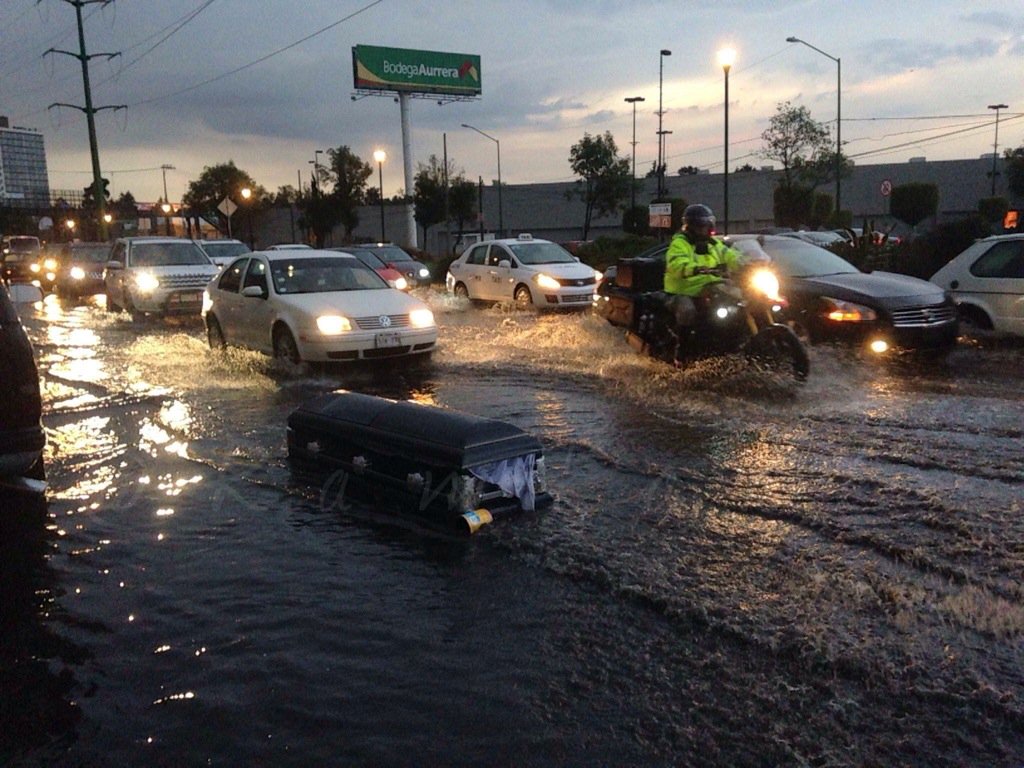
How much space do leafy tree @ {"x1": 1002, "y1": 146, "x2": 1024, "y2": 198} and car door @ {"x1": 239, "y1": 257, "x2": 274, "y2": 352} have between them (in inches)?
2097

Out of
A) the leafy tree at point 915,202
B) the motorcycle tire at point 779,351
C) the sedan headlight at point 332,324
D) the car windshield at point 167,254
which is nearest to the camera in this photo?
the motorcycle tire at point 779,351

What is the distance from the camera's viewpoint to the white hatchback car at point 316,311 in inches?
433

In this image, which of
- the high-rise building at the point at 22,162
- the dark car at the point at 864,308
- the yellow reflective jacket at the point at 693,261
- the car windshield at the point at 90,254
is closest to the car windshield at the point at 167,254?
the car windshield at the point at 90,254

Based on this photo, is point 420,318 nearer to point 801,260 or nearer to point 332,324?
point 332,324

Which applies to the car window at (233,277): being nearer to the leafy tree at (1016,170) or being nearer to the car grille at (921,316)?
the car grille at (921,316)

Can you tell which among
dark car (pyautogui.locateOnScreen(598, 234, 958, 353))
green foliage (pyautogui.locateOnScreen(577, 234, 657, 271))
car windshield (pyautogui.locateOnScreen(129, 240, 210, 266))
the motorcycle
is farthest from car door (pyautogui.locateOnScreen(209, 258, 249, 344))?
green foliage (pyautogui.locateOnScreen(577, 234, 657, 271))

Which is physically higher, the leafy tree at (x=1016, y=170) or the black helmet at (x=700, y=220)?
the leafy tree at (x=1016, y=170)

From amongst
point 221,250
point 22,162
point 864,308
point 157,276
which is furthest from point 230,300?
point 22,162

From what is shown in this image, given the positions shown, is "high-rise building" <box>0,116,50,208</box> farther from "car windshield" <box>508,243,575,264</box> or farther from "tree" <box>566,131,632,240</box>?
"car windshield" <box>508,243,575,264</box>

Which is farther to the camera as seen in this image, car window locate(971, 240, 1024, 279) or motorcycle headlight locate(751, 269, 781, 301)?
car window locate(971, 240, 1024, 279)

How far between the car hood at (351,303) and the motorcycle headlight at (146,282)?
9064mm

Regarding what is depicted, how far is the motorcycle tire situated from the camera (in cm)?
874

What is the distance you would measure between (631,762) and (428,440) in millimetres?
2773

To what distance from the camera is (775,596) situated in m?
4.29
